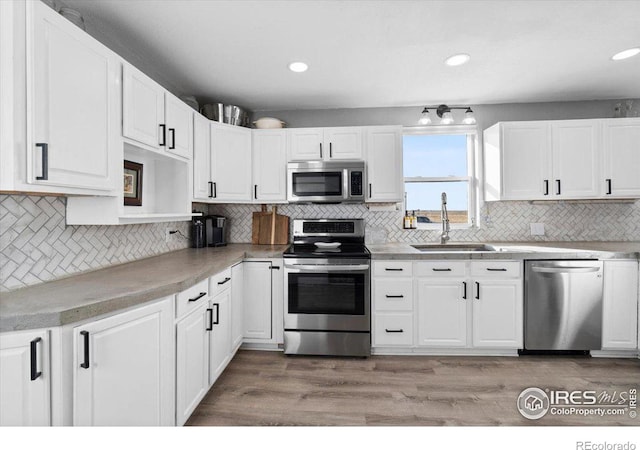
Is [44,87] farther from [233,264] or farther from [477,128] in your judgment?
[477,128]

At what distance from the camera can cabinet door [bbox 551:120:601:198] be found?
2977mm

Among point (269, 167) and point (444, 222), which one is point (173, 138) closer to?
point (269, 167)

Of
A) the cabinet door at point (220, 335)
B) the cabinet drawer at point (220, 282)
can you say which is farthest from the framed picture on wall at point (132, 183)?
the cabinet door at point (220, 335)

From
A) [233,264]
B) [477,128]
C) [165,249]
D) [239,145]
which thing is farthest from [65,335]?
[477,128]

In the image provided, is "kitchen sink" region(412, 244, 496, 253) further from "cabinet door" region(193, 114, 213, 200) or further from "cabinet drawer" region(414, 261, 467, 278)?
"cabinet door" region(193, 114, 213, 200)

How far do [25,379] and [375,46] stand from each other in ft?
8.40

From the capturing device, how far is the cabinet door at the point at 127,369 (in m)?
1.19

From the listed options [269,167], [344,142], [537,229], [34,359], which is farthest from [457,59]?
[34,359]

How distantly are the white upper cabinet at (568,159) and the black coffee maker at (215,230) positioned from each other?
282cm

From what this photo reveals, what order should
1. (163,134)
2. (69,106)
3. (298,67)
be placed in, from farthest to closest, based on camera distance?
(298,67)
(163,134)
(69,106)

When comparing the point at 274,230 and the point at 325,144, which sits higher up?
the point at 325,144

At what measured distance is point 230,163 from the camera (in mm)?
3104

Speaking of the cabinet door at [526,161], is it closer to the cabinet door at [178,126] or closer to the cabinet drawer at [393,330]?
the cabinet drawer at [393,330]
